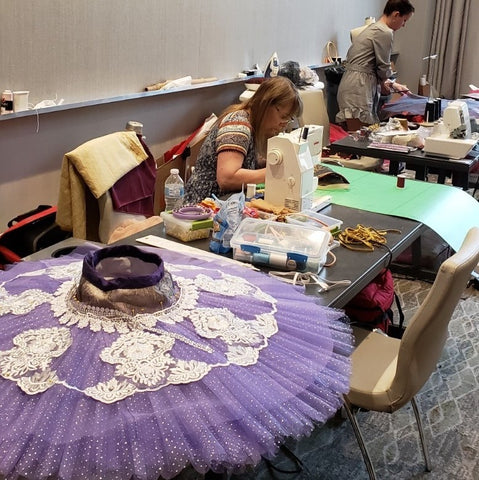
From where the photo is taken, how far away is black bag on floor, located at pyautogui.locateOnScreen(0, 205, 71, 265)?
2.53 metres

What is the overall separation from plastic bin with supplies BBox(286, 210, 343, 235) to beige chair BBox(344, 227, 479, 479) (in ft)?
1.24

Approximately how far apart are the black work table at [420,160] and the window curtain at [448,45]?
12.4 ft

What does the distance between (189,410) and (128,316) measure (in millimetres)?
261

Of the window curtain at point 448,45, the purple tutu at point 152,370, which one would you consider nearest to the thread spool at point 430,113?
the purple tutu at point 152,370

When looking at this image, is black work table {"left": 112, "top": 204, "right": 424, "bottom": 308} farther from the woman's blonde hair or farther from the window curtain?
the window curtain

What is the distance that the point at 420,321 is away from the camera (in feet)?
5.14

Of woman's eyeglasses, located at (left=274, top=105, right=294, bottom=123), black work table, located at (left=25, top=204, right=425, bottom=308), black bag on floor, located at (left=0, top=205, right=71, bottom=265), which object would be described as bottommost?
black bag on floor, located at (left=0, top=205, right=71, bottom=265)

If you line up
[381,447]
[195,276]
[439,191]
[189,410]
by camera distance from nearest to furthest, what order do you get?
[189,410] < [195,276] < [381,447] < [439,191]

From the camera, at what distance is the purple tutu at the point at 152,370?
970mm

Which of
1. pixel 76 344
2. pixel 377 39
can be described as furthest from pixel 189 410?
pixel 377 39

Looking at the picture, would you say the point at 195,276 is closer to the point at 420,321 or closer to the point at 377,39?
the point at 420,321

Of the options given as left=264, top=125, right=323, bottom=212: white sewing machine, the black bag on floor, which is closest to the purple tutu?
left=264, top=125, right=323, bottom=212: white sewing machine

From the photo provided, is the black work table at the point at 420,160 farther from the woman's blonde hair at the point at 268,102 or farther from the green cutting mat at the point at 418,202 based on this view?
the woman's blonde hair at the point at 268,102

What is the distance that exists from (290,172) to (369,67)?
298 cm
